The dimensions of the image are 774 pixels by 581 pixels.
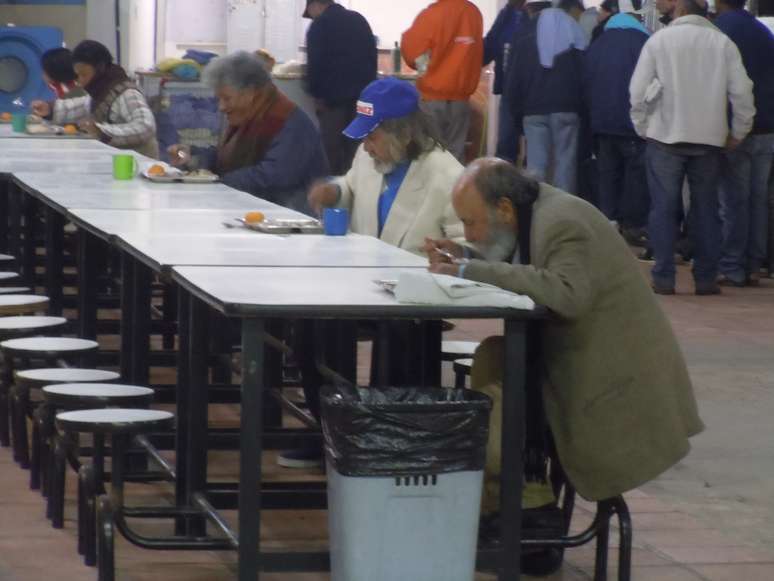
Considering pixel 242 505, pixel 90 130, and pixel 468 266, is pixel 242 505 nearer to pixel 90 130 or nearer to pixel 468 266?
pixel 468 266

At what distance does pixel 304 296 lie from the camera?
3.84m

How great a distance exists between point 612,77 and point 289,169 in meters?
4.69

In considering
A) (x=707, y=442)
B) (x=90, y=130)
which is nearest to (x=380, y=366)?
(x=707, y=442)

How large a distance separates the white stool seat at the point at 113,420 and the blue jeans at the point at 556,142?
7.38 meters

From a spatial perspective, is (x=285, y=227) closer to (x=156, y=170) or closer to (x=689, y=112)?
(x=156, y=170)

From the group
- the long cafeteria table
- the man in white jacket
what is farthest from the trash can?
the man in white jacket

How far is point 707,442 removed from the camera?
20.2ft

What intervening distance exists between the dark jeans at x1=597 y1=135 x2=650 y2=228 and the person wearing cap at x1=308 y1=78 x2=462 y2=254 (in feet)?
19.6

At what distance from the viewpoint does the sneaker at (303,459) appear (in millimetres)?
5672

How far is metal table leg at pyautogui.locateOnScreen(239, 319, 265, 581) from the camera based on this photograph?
12.2 feet

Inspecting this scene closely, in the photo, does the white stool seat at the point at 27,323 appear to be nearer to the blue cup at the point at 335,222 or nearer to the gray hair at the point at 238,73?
the blue cup at the point at 335,222

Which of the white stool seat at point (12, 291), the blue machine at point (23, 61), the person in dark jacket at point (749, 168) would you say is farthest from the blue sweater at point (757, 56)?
the blue machine at point (23, 61)

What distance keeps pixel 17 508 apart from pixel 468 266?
5.97 ft

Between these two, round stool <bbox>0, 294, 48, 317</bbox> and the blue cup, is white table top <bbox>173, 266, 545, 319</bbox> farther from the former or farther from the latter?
round stool <bbox>0, 294, 48, 317</bbox>
